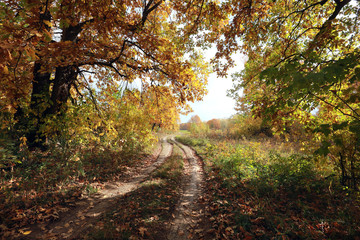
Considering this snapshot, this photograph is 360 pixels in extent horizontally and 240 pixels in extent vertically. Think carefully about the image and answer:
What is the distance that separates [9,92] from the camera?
3.19 metres

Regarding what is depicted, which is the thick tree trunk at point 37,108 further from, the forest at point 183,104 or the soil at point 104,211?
the soil at point 104,211

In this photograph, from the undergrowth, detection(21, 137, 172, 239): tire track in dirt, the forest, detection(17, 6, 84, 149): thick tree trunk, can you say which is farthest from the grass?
detection(17, 6, 84, 149): thick tree trunk

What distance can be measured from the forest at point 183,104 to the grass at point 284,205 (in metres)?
0.04

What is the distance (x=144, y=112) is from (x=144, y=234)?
874cm

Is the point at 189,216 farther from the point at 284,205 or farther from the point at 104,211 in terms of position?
the point at 284,205

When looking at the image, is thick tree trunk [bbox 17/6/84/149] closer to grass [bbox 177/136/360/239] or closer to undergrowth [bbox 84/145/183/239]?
undergrowth [bbox 84/145/183/239]

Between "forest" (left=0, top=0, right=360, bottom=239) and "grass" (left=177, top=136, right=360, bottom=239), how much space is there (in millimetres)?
41

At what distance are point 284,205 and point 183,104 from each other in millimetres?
5172

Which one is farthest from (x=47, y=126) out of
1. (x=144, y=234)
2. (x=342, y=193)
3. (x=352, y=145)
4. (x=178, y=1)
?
(x=342, y=193)

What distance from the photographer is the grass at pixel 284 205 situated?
3.40 meters

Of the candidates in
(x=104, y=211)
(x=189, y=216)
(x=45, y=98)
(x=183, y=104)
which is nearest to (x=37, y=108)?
(x=45, y=98)

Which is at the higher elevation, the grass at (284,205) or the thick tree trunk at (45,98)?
the thick tree trunk at (45,98)

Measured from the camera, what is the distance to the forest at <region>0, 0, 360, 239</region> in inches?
126

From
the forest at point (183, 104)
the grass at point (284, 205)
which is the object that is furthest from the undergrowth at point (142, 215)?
the grass at point (284, 205)
